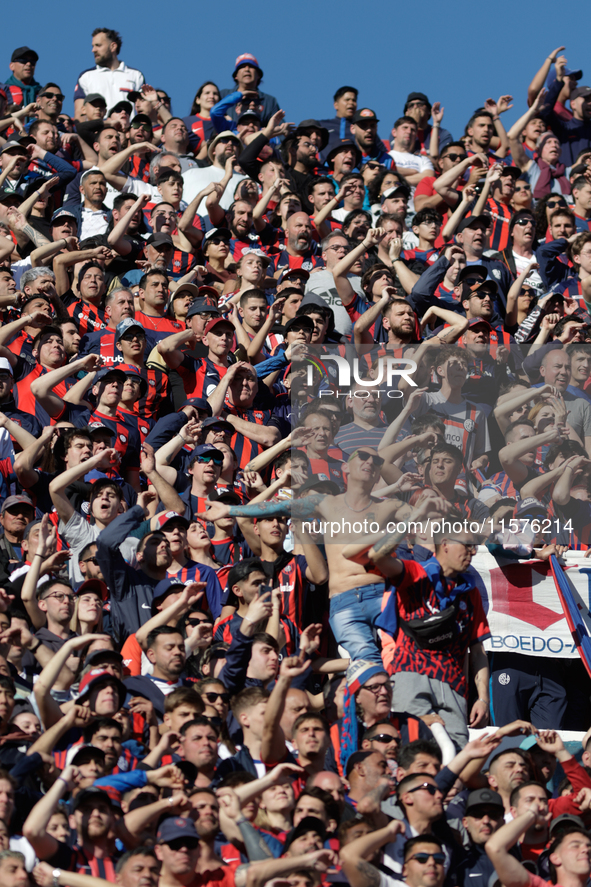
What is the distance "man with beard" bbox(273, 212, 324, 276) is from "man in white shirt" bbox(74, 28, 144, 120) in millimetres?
3797

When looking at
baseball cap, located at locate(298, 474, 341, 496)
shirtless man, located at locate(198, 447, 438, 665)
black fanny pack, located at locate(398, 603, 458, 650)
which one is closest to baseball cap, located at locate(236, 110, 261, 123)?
baseball cap, located at locate(298, 474, 341, 496)

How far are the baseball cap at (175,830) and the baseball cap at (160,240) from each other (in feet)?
23.6

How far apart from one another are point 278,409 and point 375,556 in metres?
3.47

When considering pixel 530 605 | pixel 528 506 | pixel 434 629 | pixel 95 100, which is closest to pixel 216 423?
pixel 528 506

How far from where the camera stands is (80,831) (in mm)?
6727

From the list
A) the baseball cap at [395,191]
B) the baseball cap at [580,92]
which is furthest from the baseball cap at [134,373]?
the baseball cap at [580,92]

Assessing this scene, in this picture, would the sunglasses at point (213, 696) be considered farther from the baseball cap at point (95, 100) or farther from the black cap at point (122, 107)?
the baseball cap at point (95, 100)

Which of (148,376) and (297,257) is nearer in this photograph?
(148,376)

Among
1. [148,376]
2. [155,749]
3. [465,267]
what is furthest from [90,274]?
[155,749]

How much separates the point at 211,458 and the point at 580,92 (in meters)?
10.1

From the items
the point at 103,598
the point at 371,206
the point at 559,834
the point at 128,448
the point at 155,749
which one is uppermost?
the point at 371,206

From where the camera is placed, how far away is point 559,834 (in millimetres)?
7512

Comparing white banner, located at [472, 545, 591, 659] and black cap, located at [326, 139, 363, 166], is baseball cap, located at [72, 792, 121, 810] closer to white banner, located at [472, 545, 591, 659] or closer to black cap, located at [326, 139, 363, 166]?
white banner, located at [472, 545, 591, 659]

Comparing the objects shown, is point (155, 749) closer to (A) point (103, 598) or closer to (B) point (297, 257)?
(A) point (103, 598)
